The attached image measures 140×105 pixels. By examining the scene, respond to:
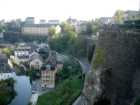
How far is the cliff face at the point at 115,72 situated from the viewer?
10570 millimetres

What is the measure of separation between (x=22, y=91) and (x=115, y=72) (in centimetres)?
1080

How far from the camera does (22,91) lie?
20.5 m

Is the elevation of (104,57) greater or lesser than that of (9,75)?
greater

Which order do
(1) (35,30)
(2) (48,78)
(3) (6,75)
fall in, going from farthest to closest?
(1) (35,30), (3) (6,75), (2) (48,78)

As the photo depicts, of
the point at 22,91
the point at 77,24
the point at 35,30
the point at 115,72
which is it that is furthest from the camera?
the point at 35,30

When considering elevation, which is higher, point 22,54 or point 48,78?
point 22,54

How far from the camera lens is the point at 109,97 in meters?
11.1

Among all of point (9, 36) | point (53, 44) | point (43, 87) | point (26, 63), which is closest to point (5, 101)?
point (43, 87)

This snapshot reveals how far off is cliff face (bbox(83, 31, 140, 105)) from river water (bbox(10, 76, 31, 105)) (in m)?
7.76

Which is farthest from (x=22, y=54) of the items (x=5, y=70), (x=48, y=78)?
(x=48, y=78)

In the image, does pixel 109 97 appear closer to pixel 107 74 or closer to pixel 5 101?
pixel 107 74

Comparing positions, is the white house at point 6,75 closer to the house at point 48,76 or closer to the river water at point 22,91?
the river water at point 22,91

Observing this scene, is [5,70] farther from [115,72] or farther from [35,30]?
[35,30]

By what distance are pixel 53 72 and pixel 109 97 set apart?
11.6 m
